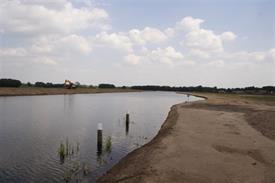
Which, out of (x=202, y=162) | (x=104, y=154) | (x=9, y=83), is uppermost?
(x=9, y=83)

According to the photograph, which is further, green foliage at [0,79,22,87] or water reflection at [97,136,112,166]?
green foliage at [0,79,22,87]

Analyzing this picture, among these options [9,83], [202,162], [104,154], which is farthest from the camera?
[9,83]

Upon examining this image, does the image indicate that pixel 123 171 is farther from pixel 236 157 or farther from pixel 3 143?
pixel 3 143

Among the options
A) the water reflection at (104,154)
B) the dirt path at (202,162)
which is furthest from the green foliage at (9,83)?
the dirt path at (202,162)

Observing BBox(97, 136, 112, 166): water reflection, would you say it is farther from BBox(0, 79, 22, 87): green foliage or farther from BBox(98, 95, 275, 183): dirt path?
BBox(0, 79, 22, 87): green foliage

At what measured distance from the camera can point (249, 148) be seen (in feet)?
50.3

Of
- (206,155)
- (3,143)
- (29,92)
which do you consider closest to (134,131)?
(3,143)

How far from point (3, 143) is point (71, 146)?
15.4 ft

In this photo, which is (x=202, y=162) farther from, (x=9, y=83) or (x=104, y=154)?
(x=9, y=83)

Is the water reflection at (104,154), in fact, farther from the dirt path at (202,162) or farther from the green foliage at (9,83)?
the green foliage at (9,83)

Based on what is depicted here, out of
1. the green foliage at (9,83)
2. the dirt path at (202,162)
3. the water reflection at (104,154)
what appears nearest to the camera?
the dirt path at (202,162)

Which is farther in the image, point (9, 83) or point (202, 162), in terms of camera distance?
point (9, 83)

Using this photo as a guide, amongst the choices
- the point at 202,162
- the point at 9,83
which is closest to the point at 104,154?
the point at 202,162

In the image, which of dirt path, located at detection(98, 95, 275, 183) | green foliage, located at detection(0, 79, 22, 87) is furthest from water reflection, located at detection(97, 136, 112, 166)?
green foliage, located at detection(0, 79, 22, 87)
